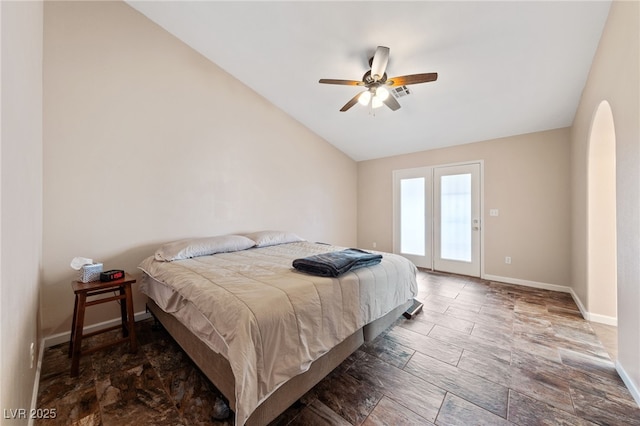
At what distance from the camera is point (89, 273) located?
193 centimetres

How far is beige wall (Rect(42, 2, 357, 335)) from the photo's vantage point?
2.12 meters

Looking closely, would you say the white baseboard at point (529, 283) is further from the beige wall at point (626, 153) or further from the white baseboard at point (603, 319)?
the beige wall at point (626, 153)

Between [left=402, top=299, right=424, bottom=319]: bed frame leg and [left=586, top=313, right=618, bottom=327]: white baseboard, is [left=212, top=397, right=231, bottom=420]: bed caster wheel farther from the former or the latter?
[left=586, top=313, right=618, bottom=327]: white baseboard

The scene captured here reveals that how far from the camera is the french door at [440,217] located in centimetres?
409

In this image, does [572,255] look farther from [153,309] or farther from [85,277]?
[85,277]

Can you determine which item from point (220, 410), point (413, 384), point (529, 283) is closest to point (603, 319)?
point (529, 283)

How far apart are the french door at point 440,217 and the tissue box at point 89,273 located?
4.63 m

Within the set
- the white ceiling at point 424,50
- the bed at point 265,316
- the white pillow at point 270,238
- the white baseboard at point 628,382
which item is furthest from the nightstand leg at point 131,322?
the white baseboard at point 628,382

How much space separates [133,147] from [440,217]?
4.72 meters

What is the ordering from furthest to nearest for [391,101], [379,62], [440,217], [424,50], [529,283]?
[440,217] → [529,283] → [391,101] → [424,50] → [379,62]

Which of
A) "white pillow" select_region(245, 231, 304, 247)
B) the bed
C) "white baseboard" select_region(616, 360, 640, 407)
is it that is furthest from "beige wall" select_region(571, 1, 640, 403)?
"white pillow" select_region(245, 231, 304, 247)

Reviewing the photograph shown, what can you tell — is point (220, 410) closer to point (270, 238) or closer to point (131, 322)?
point (131, 322)

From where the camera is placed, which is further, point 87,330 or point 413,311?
point 413,311

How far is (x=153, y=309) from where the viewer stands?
2.34m
